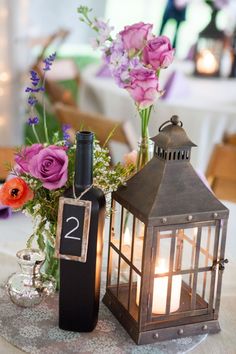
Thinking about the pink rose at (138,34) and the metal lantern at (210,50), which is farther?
the metal lantern at (210,50)

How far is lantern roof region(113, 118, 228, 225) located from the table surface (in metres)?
0.21

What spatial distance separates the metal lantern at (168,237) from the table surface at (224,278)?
29 millimetres

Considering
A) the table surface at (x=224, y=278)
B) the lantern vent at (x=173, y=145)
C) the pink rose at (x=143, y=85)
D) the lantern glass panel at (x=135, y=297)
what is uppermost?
the pink rose at (x=143, y=85)

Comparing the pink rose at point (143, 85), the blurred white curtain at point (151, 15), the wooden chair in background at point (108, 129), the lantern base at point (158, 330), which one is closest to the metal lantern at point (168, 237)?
the lantern base at point (158, 330)

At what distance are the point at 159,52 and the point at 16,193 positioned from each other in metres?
0.34

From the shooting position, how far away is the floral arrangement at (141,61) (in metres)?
1.15

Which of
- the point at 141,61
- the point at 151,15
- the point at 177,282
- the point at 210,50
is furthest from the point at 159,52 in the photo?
the point at 151,15

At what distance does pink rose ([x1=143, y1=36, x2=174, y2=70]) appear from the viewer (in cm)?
114

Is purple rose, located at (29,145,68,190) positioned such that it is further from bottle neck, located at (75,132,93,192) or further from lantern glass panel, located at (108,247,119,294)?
lantern glass panel, located at (108,247,119,294)

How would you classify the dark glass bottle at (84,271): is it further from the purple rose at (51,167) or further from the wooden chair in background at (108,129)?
the wooden chair in background at (108,129)

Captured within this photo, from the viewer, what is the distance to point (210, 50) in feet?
11.8

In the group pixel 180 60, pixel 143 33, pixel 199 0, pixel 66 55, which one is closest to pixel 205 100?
pixel 199 0

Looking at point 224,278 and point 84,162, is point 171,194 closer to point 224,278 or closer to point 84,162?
point 84,162

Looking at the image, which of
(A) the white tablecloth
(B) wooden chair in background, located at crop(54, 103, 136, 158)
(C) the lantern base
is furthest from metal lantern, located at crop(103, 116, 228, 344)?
(A) the white tablecloth
